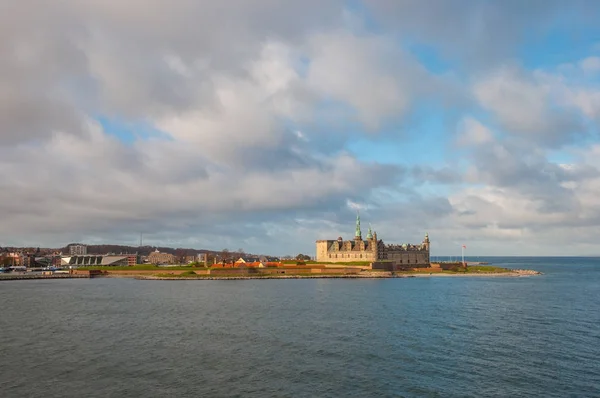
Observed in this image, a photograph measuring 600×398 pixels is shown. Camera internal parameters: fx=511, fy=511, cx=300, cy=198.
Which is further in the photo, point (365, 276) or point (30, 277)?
point (30, 277)

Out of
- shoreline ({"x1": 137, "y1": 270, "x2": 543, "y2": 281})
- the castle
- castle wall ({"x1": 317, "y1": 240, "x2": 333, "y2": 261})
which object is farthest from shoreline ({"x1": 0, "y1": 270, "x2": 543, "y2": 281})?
castle wall ({"x1": 317, "y1": 240, "x2": 333, "y2": 261})

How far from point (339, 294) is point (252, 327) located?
32.0m

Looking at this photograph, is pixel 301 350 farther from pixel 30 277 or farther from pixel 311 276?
pixel 30 277

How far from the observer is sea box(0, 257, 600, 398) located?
24.7 meters

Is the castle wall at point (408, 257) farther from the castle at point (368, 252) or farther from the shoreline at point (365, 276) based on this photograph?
the shoreline at point (365, 276)

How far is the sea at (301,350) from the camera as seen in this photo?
24.7 m

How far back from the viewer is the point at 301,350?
107ft

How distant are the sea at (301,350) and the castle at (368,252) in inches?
3173

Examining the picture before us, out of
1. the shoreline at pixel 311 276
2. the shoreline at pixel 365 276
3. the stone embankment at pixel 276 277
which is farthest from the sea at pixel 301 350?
the shoreline at pixel 311 276

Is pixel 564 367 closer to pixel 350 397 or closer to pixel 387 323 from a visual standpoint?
pixel 350 397

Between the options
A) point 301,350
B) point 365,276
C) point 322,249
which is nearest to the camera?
point 301,350

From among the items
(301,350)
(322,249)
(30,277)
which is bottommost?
(301,350)

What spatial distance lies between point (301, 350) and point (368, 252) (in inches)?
4243

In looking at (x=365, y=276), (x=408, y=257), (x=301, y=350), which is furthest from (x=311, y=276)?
(x=301, y=350)
